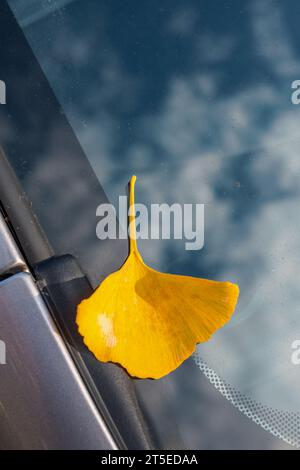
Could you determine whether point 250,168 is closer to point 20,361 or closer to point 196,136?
point 196,136

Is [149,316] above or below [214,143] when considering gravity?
below

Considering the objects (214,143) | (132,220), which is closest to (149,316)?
(132,220)

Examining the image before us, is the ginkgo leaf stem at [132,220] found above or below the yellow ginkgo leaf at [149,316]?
above

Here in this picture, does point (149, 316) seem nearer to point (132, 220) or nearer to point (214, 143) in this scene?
point (132, 220)

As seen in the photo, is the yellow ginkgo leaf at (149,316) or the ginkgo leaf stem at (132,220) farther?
the ginkgo leaf stem at (132,220)
